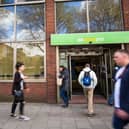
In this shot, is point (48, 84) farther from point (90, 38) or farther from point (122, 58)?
point (122, 58)

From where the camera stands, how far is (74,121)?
7.60m

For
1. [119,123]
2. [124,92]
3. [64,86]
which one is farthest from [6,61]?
[124,92]

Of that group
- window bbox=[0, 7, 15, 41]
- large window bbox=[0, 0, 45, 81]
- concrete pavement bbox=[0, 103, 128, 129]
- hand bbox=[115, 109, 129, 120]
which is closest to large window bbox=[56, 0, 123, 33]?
large window bbox=[0, 0, 45, 81]

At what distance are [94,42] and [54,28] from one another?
1974 millimetres

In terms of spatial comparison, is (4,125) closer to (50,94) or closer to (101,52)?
(50,94)

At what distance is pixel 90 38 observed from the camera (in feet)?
34.8

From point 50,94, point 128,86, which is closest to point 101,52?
point 50,94

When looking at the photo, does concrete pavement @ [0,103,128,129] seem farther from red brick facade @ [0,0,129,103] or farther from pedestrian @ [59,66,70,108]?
red brick facade @ [0,0,129,103]

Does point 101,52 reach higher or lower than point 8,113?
higher

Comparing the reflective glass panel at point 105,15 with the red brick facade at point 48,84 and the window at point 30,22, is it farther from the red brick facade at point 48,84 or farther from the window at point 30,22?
the window at point 30,22

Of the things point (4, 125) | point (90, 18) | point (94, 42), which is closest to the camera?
point (4, 125)

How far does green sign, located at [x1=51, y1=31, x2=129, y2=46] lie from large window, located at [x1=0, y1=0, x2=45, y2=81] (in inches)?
37.9

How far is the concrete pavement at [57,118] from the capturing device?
7.00 metres

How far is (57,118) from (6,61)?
15.4ft
